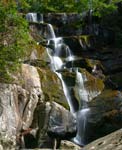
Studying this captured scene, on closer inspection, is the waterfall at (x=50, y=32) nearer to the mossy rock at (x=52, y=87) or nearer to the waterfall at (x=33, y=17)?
the waterfall at (x=33, y=17)

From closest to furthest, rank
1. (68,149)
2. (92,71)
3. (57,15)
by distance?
(68,149)
(92,71)
(57,15)

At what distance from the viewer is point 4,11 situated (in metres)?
25.0

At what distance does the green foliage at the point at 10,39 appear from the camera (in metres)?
24.6

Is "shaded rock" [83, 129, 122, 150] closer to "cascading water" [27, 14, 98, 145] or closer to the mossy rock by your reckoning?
"cascading water" [27, 14, 98, 145]

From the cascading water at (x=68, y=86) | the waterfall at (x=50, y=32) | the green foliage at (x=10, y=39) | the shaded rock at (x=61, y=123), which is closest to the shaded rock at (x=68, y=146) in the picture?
the shaded rock at (x=61, y=123)

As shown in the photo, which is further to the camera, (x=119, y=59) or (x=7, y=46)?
(x=119, y=59)

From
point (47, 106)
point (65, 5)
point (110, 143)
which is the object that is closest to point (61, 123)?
point (47, 106)

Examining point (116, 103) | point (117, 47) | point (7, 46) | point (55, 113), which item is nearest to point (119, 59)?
point (117, 47)

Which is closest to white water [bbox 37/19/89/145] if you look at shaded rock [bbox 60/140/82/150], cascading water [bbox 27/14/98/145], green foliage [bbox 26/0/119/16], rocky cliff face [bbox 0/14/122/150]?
cascading water [bbox 27/14/98/145]

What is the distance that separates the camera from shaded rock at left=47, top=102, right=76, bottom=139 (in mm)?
27047

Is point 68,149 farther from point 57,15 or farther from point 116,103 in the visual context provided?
point 57,15

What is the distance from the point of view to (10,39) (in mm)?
25312

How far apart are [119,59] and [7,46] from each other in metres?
16.9

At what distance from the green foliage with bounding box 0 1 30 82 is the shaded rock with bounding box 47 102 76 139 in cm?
445
